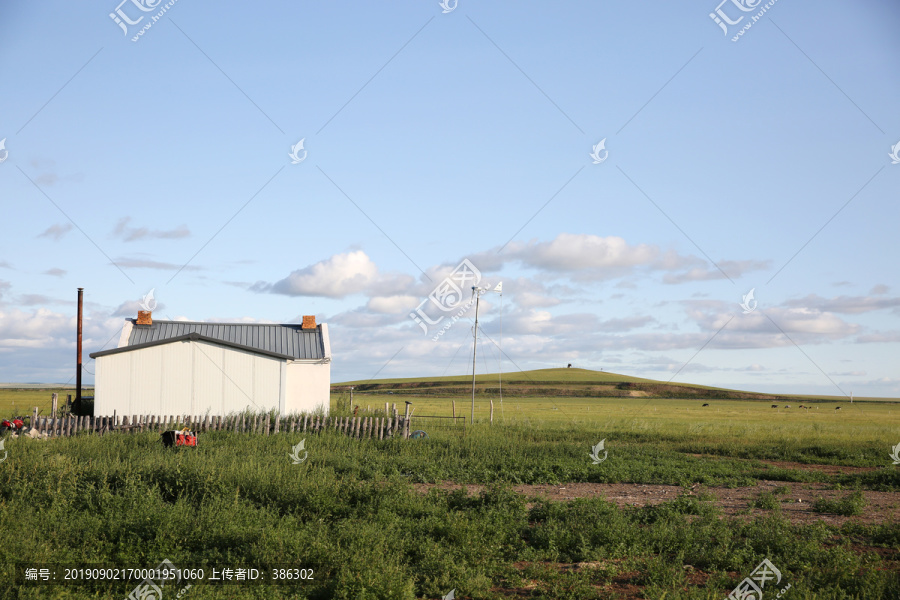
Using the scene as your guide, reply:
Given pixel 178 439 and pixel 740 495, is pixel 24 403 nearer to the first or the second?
pixel 178 439

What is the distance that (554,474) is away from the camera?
15688mm

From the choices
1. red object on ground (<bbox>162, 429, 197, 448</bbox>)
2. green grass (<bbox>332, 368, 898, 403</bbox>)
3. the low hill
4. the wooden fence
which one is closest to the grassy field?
red object on ground (<bbox>162, 429, 197, 448</bbox>)

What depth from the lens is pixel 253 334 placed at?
32.1 m

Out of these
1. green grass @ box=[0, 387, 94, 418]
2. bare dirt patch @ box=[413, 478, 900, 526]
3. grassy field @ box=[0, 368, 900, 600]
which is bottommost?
green grass @ box=[0, 387, 94, 418]

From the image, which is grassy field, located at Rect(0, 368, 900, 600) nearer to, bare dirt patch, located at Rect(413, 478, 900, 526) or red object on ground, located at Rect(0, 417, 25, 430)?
bare dirt patch, located at Rect(413, 478, 900, 526)

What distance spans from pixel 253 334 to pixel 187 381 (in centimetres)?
641

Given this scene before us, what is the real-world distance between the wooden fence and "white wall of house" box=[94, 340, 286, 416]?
301 centimetres

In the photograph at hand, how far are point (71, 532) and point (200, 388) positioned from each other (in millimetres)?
17959

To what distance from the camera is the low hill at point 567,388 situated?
97562mm

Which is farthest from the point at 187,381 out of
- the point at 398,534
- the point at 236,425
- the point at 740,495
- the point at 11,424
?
the point at 740,495

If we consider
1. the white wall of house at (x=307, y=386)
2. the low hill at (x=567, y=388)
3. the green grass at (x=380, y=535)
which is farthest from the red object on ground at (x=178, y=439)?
the low hill at (x=567, y=388)

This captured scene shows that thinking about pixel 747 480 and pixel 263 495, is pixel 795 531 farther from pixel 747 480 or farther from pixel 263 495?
pixel 263 495

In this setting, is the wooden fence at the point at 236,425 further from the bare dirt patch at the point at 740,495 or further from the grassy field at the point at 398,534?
the bare dirt patch at the point at 740,495

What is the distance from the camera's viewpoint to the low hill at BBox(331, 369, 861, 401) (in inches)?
3841
